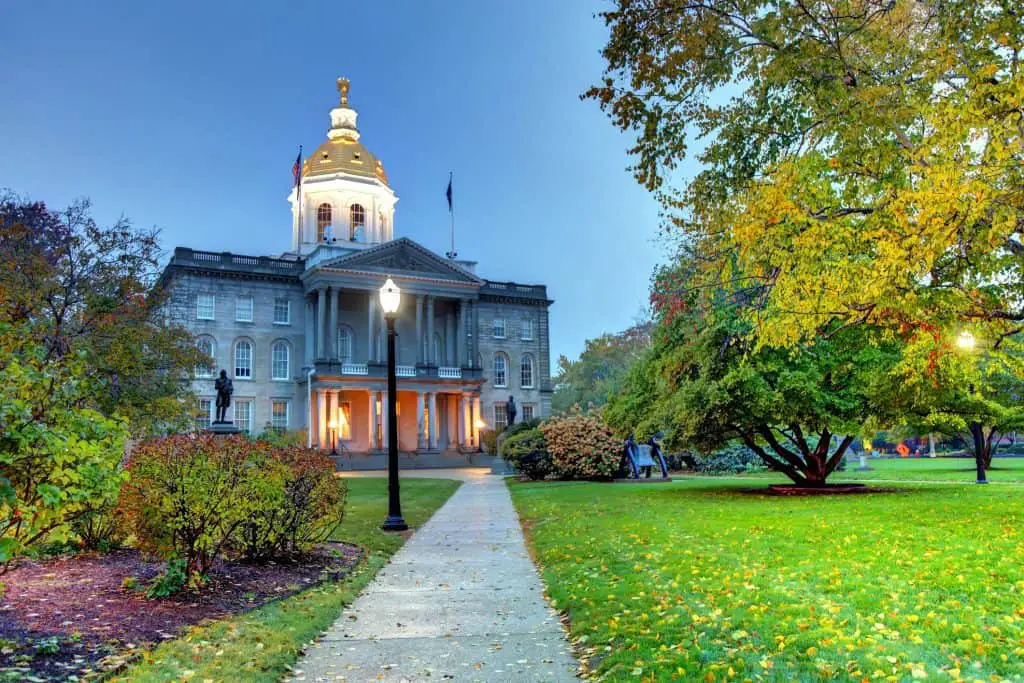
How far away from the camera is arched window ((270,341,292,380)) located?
54188 mm

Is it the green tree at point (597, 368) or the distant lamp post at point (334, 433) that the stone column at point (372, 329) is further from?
the green tree at point (597, 368)

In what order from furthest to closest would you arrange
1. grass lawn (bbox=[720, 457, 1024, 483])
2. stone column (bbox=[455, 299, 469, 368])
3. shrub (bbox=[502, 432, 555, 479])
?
stone column (bbox=[455, 299, 469, 368])
shrub (bbox=[502, 432, 555, 479])
grass lawn (bbox=[720, 457, 1024, 483])

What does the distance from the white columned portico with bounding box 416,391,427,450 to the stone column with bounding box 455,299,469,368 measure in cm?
391

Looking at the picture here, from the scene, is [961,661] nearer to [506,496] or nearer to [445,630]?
[445,630]

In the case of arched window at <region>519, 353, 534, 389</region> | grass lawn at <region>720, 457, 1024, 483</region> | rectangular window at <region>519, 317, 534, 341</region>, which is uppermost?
rectangular window at <region>519, 317, 534, 341</region>

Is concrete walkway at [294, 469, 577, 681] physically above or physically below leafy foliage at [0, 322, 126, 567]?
below

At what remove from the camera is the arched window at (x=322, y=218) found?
200 feet

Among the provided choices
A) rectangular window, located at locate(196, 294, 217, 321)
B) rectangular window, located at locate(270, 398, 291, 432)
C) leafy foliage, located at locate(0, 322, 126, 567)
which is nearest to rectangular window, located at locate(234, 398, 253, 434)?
rectangular window, located at locate(270, 398, 291, 432)

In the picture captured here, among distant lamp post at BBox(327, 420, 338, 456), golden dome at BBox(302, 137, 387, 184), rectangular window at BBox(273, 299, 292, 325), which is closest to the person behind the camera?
distant lamp post at BBox(327, 420, 338, 456)

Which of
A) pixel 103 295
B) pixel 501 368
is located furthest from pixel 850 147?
pixel 501 368

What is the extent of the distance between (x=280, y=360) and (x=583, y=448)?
102 ft

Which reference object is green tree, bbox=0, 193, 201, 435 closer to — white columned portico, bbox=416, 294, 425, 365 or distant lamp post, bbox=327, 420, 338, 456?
distant lamp post, bbox=327, 420, 338, 456

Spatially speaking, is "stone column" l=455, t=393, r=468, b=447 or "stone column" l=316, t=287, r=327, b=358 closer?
"stone column" l=316, t=287, r=327, b=358

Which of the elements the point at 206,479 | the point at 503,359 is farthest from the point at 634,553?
the point at 503,359
